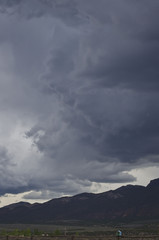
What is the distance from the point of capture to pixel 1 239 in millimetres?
53594

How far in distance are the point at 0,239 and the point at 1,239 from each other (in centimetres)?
71

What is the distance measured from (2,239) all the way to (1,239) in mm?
974

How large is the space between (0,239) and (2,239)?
169cm

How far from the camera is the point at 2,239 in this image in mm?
52719
